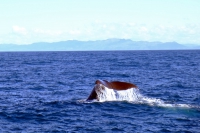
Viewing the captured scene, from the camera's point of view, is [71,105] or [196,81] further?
[196,81]

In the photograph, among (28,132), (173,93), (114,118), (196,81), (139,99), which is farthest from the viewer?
(196,81)

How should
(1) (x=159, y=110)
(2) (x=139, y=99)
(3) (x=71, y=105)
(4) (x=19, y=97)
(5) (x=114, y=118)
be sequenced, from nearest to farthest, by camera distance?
(5) (x=114, y=118) → (1) (x=159, y=110) → (3) (x=71, y=105) → (2) (x=139, y=99) → (4) (x=19, y=97)

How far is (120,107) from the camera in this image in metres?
26.6

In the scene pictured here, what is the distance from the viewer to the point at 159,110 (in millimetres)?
25641

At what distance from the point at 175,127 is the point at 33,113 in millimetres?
8701

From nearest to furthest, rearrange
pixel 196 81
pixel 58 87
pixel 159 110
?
pixel 159 110
pixel 58 87
pixel 196 81

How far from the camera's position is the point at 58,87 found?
133 feet

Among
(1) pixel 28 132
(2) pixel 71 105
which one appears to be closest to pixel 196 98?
(2) pixel 71 105

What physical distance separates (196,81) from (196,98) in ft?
46.1

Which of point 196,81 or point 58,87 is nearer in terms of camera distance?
point 58,87

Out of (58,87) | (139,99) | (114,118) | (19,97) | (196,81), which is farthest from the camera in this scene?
(196,81)

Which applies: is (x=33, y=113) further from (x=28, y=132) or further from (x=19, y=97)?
(x=19, y=97)

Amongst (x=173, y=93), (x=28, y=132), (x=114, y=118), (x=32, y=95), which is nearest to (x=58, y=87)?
(x=32, y=95)

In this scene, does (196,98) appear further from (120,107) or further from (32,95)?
(32,95)
